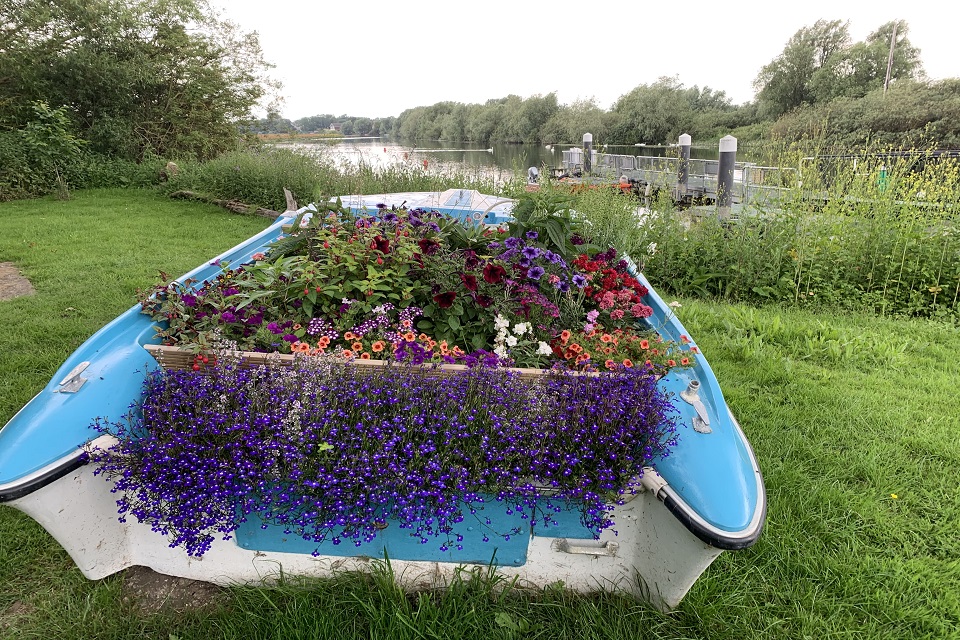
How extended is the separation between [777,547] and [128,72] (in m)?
12.6

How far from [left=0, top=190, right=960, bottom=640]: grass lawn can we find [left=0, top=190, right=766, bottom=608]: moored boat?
76 millimetres

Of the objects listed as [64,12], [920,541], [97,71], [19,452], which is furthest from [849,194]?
[64,12]

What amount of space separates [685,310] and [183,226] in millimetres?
6215

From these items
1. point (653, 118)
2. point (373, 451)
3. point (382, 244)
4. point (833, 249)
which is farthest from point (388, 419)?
point (653, 118)

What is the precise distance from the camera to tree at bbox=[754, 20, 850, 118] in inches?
1170

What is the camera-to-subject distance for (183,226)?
7.00m

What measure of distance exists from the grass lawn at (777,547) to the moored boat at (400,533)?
0.25 ft

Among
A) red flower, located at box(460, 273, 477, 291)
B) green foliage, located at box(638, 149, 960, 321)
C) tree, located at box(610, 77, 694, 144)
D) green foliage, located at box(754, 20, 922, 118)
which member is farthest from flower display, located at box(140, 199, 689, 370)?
green foliage, located at box(754, 20, 922, 118)

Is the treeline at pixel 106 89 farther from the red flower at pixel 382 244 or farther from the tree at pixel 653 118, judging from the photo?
the tree at pixel 653 118

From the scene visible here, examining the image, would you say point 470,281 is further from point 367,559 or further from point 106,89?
point 106,89

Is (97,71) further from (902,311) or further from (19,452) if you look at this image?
(902,311)

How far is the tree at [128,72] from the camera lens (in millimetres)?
10000

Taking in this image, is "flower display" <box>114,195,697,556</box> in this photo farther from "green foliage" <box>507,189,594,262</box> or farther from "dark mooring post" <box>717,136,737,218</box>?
"dark mooring post" <box>717,136,737,218</box>

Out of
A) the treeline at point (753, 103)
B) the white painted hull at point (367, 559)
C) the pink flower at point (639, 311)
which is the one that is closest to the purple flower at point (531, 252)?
the pink flower at point (639, 311)
